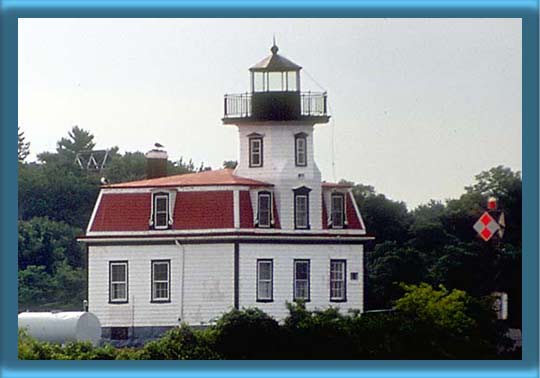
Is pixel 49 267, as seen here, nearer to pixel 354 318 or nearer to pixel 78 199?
pixel 78 199

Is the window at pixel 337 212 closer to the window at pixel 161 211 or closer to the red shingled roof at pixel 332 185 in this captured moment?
the red shingled roof at pixel 332 185

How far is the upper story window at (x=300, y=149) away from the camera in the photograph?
25.3m

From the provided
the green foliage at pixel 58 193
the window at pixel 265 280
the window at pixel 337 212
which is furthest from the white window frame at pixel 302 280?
the green foliage at pixel 58 193

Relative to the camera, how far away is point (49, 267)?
2558 centimetres

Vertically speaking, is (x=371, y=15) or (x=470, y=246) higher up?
(x=371, y=15)

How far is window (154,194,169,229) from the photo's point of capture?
25625 mm

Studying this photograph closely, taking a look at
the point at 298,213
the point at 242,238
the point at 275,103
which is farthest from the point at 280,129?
the point at 242,238

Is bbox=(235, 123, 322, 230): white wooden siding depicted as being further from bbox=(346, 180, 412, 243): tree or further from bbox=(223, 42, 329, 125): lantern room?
bbox=(346, 180, 412, 243): tree

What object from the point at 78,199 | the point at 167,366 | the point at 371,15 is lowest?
the point at 167,366

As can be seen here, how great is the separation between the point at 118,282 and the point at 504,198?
4.30 metres

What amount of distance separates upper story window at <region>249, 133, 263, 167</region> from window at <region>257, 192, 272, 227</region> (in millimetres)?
349

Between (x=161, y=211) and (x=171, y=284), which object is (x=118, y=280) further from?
(x=161, y=211)

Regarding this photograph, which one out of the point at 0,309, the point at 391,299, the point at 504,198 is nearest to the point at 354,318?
the point at 391,299

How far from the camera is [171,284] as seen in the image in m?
25.5
